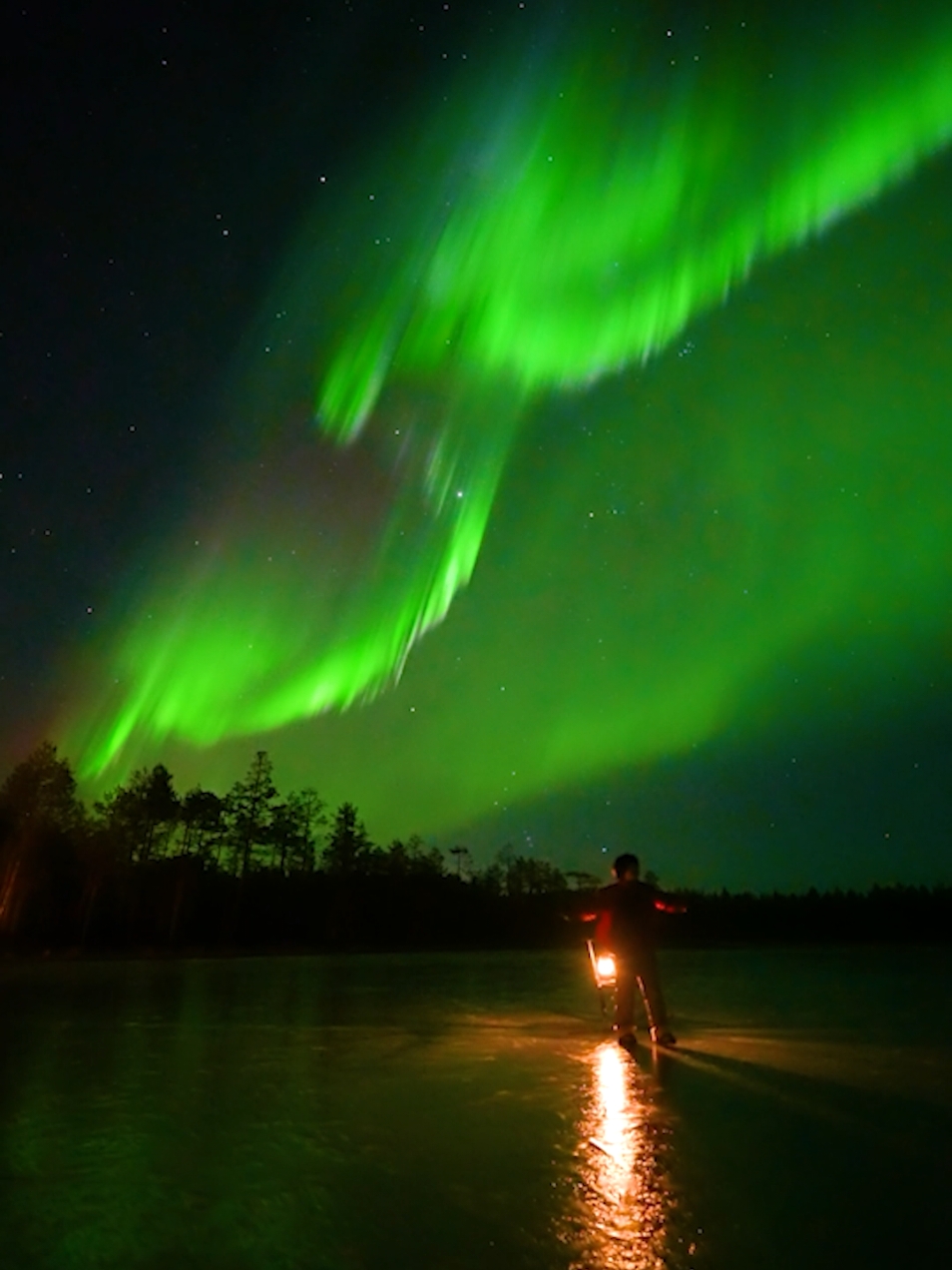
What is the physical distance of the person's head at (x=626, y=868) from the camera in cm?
911

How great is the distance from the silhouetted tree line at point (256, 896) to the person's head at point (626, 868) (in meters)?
29.6

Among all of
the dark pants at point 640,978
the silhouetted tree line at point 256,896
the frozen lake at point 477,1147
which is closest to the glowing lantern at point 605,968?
the dark pants at point 640,978

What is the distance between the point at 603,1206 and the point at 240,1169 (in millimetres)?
1709

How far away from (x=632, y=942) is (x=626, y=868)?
743 millimetres

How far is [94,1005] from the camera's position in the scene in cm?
1348

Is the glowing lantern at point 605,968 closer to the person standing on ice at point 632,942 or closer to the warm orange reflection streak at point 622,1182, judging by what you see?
the person standing on ice at point 632,942

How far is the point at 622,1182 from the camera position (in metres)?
4.01

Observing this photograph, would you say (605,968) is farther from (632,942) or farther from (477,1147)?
(477,1147)

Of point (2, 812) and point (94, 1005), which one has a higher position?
point (2, 812)

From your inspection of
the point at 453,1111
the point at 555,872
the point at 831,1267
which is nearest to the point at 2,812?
the point at 453,1111

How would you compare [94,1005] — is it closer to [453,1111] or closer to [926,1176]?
[453,1111]

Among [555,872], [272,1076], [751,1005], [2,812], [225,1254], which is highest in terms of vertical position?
[555,872]

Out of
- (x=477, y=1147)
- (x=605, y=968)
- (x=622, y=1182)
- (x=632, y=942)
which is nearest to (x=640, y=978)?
(x=632, y=942)

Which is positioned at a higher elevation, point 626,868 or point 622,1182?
point 626,868
